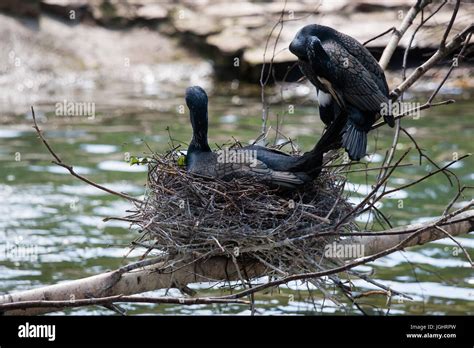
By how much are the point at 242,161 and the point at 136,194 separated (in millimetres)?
7067

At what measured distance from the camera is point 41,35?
2144 centimetres

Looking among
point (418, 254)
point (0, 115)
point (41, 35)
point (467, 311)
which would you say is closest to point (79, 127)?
point (0, 115)

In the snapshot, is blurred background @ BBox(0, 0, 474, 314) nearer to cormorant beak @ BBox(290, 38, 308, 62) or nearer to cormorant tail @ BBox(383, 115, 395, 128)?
cormorant tail @ BBox(383, 115, 395, 128)

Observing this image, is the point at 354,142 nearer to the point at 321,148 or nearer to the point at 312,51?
the point at 321,148

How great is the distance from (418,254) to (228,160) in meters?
5.59

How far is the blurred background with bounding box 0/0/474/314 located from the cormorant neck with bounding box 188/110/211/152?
116 mm

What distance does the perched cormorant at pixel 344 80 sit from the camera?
5129 mm

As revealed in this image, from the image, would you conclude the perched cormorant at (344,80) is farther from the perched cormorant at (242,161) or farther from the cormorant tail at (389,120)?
the perched cormorant at (242,161)

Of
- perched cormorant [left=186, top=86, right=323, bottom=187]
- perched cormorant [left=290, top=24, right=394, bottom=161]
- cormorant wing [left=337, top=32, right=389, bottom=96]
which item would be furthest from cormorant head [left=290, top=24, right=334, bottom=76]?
perched cormorant [left=186, top=86, right=323, bottom=187]

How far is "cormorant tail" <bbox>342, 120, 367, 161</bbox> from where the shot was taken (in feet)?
16.3

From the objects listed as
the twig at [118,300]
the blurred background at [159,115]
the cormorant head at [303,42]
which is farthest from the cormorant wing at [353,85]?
the twig at [118,300]

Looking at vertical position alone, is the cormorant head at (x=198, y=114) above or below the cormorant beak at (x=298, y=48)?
below

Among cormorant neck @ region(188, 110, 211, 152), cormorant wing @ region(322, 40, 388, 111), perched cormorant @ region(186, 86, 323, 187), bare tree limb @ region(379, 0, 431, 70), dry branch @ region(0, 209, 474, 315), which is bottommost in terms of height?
dry branch @ region(0, 209, 474, 315)

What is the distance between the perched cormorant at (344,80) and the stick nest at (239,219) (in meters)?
0.39
